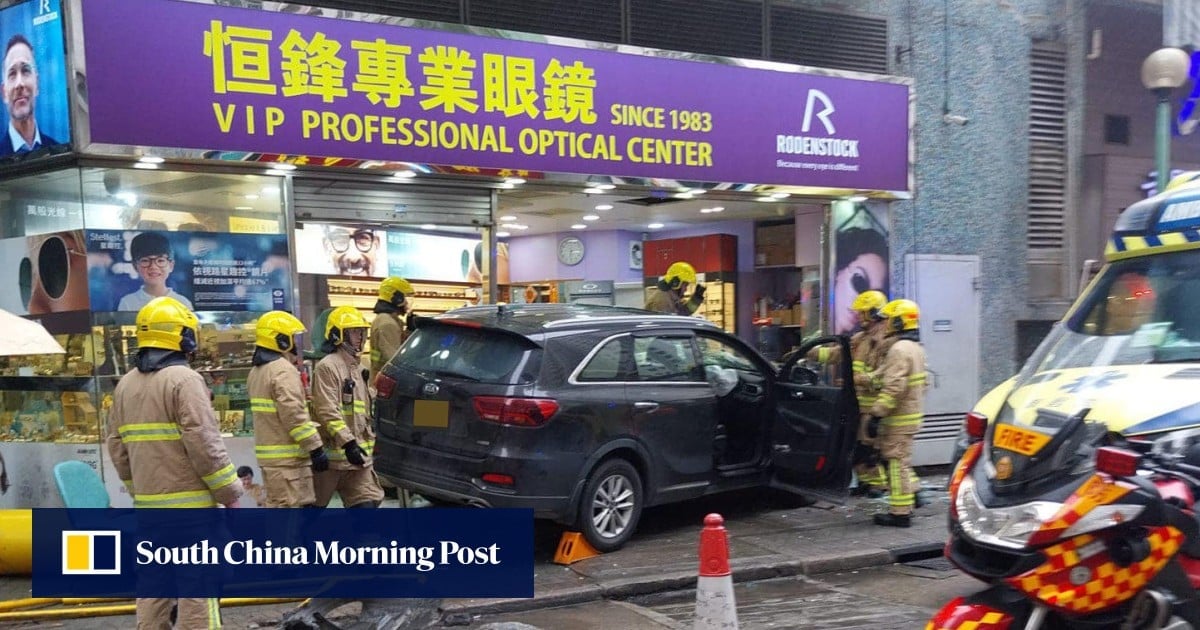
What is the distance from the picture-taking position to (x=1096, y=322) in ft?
18.7

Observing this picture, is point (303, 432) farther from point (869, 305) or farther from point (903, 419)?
point (869, 305)

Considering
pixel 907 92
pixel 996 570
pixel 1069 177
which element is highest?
pixel 907 92

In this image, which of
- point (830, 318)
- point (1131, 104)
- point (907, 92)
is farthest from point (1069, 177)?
point (830, 318)

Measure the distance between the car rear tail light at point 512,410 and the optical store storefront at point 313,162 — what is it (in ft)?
8.67

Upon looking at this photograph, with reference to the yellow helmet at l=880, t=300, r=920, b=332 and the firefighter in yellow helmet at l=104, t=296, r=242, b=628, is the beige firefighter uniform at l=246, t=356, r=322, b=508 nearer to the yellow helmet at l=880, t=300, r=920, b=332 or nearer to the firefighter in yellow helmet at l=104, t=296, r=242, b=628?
the firefighter in yellow helmet at l=104, t=296, r=242, b=628

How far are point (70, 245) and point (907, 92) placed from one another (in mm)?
8925

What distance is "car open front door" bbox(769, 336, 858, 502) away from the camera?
807 cm

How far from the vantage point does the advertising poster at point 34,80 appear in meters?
7.51

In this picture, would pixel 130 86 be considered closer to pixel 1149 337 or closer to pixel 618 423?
pixel 618 423

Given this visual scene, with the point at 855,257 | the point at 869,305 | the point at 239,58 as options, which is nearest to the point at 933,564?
the point at 869,305

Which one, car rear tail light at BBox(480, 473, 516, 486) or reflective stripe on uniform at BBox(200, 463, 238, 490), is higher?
reflective stripe on uniform at BBox(200, 463, 238, 490)

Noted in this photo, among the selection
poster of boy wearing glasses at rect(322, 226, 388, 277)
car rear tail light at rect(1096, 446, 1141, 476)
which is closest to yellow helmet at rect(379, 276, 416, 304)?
poster of boy wearing glasses at rect(322, 226, 388, 277)

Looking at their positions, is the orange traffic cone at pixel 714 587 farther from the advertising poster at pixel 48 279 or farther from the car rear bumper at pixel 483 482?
the advertising poster at pixel 48 279

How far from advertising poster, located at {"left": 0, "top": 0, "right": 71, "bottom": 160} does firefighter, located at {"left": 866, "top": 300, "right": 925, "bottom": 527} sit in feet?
22.5
